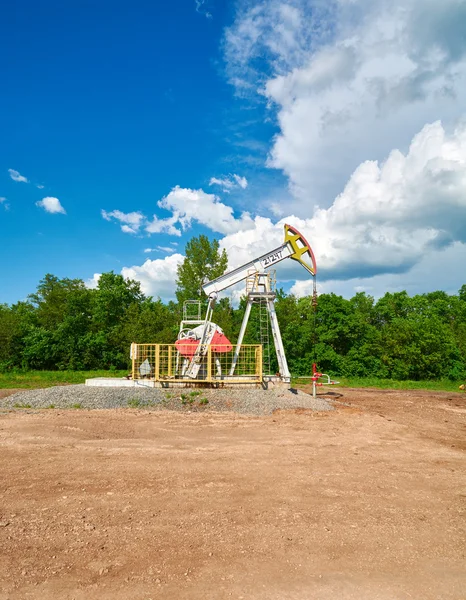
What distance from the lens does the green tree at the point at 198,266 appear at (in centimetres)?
3269

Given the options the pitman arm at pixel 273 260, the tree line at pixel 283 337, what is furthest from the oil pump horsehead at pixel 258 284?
the tree line at pixel 283 337

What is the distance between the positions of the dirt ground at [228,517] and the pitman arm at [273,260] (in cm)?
799

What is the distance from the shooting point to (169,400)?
537 inches

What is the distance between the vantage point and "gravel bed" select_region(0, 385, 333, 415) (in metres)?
13.2

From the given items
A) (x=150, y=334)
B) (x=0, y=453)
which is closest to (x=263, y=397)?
(x=0, y=453)

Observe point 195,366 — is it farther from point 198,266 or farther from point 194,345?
point 198,266

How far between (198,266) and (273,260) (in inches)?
663

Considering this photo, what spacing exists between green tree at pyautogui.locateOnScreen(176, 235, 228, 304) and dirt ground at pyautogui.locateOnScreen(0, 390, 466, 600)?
23.6m

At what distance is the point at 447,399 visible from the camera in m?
18.4

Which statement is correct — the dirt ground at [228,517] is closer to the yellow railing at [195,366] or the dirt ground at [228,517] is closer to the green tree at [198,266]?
the yellow railing at [195,366]

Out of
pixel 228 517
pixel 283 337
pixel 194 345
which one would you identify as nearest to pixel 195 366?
pixel 194 345

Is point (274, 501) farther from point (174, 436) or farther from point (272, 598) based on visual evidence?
point (174, 436)

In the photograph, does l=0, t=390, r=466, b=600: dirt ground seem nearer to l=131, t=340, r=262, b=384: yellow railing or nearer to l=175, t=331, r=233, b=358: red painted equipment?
l=131, t=340, r=262, b=384: yellow railing

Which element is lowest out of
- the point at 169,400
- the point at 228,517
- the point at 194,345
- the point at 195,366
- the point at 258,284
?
the point at 228,517
